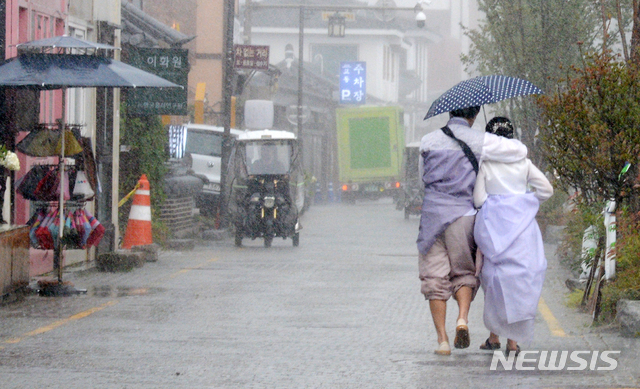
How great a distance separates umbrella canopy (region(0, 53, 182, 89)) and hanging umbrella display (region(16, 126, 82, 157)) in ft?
3.14

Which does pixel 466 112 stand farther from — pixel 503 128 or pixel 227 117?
pixel 227 117

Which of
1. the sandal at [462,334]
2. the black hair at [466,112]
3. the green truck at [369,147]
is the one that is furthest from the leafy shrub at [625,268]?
the green truck at [369,147]

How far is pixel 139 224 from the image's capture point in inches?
649

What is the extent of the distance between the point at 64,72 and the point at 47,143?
1.32 metres

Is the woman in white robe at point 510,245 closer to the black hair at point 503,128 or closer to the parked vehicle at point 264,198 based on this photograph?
the black hair at point 503,128

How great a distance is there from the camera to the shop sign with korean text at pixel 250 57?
77.1ft

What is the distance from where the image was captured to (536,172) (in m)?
7.82

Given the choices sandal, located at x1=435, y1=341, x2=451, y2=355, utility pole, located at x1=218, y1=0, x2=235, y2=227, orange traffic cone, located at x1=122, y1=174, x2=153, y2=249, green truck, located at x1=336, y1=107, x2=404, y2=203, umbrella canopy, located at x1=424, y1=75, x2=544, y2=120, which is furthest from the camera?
green truck, located at x1=336, y1=107, x2=404, y2=203

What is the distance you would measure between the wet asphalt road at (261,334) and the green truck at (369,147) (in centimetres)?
2734

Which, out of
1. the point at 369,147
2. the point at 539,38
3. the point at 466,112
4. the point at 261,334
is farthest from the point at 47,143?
the point at 369,147

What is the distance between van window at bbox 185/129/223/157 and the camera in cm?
2645

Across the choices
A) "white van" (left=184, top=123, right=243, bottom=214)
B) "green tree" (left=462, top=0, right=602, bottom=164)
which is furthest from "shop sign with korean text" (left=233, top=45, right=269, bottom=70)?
"green tree" (left=462, top=0, right=602, bottom=164)

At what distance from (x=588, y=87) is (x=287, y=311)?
3368mm

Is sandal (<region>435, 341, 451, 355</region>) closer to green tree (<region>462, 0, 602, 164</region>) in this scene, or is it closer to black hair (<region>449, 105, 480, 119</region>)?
black hair (<region>449, 105, 480, 119</region>)
